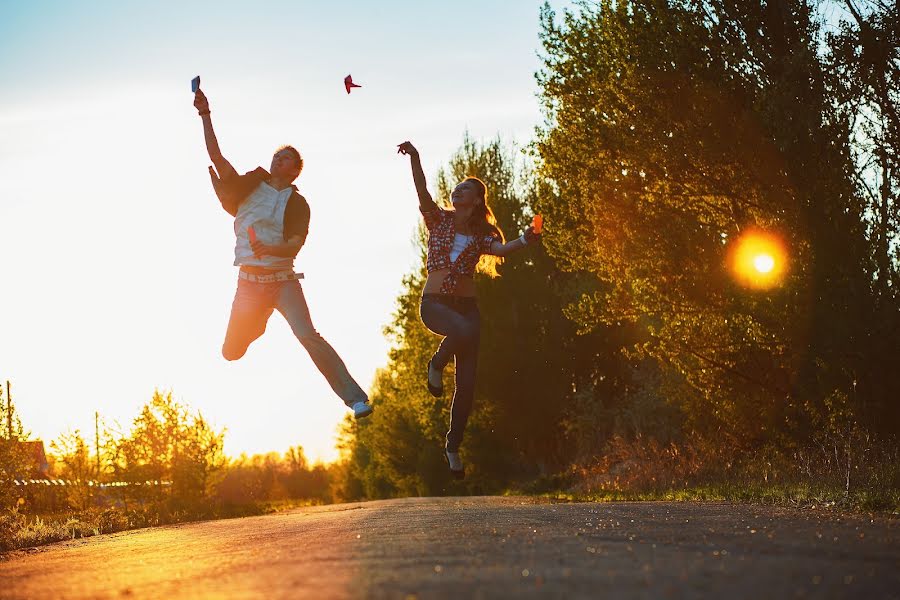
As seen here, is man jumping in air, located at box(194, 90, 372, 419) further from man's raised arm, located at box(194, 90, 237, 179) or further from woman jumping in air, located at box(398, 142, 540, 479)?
woman jumping in air, located at box(398, 142, 540, 479)

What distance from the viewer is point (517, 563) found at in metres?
4.63

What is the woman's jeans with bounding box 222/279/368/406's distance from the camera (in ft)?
28.9

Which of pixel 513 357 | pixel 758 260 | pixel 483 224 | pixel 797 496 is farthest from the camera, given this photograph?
pixel 513 357

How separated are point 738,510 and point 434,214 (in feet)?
11.9

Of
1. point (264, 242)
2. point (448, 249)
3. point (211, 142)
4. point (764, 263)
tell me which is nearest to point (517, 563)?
point (264, 242)

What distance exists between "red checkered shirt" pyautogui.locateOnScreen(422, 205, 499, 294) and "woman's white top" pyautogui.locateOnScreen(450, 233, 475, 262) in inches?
0.8

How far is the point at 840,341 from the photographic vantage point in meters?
15.4

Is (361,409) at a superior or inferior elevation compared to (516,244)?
inferior

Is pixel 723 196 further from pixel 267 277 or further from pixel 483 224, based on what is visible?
pixel 267 277

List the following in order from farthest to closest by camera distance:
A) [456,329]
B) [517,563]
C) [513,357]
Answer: [513,357], [456,329], [517,563]

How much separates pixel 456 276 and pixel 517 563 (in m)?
4.66

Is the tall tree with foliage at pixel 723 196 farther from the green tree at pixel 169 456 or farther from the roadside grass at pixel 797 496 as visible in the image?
the green tree at pixel 169 456

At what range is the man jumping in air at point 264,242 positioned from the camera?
8.60m

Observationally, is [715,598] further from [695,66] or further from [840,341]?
[695,66]
